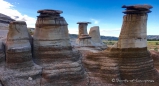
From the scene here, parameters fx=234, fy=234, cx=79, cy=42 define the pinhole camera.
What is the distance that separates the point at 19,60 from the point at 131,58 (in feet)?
35.8

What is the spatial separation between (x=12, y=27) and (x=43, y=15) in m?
3.37

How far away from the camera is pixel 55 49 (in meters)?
23.5

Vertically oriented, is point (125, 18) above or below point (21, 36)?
above

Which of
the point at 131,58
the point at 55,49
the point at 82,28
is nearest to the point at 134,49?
the point at 131,58

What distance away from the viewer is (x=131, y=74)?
23328 mm

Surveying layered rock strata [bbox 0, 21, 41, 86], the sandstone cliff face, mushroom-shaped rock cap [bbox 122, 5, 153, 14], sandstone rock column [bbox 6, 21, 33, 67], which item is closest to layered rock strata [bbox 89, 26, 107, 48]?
the sandstone cliff face

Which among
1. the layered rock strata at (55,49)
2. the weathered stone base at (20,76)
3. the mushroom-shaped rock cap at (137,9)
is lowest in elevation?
the weathered stone base at (20,76)

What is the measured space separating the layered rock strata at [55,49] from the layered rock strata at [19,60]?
1.37 metres

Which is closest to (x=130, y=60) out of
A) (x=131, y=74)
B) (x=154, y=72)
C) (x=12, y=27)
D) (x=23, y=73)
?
(x=131, y=74)

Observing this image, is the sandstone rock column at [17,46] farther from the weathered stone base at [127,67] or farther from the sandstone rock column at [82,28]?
the sandstone rock column at [82,28]

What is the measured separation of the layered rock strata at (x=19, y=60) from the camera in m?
20.9

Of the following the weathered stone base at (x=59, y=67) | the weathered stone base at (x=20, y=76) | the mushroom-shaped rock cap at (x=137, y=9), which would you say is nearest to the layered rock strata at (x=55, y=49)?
the weathered stone base at (x=59, y=67)

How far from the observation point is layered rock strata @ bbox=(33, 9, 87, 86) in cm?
2277

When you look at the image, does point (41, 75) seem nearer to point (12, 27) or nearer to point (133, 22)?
point (12, 27)
